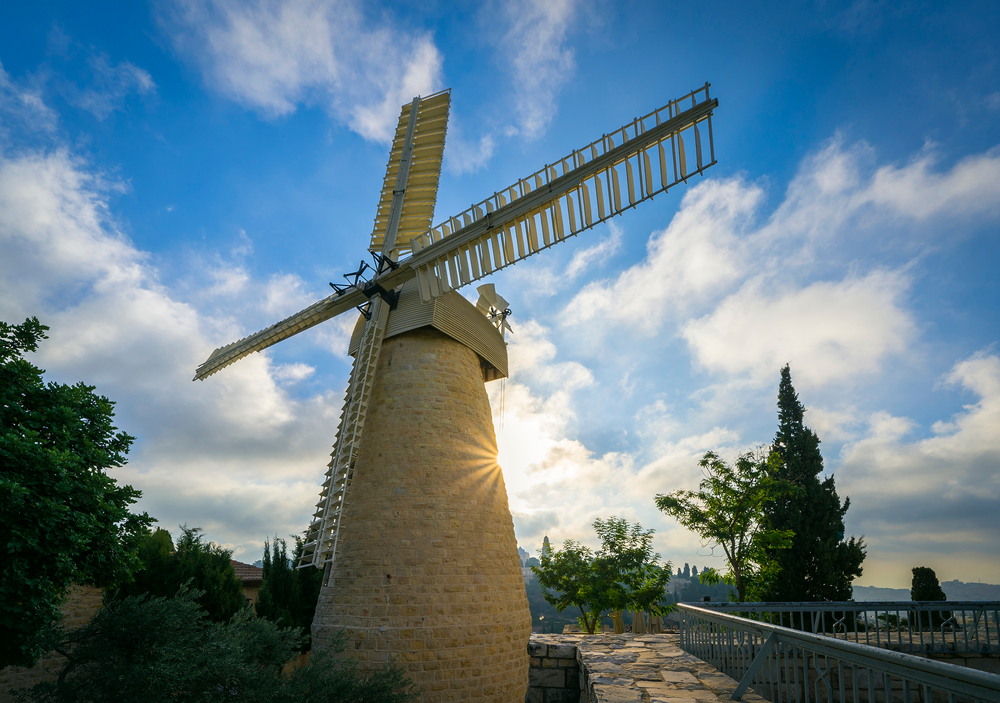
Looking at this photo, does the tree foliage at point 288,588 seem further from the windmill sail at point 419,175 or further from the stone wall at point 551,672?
the windmill sail at point 419,175

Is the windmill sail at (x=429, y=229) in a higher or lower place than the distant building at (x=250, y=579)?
higher

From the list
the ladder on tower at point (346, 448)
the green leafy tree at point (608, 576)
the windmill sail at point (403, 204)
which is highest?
the windmill sail at point (403, 204)

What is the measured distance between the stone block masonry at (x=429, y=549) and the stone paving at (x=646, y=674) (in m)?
1.56

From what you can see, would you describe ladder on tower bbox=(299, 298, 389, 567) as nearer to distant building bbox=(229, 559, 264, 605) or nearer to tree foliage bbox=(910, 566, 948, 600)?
distant building bbox=(229, 559, 264, 605)

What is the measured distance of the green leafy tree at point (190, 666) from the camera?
6930 millimetres

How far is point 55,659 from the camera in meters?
9.58

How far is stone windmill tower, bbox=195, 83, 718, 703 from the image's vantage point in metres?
8.85

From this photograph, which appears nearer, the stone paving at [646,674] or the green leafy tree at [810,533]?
the stone paving at [646,674]

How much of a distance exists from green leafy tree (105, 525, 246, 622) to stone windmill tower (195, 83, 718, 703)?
2.52 metres

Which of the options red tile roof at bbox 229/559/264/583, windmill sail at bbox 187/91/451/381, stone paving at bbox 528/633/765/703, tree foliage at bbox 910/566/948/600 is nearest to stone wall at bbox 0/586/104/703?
windmill sail at bbox 187/91/451/381

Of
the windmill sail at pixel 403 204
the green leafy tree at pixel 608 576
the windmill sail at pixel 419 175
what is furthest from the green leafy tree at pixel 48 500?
the green leafy tree at pixel 608 576

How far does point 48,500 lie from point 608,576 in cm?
1985

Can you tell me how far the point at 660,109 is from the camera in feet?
30.3

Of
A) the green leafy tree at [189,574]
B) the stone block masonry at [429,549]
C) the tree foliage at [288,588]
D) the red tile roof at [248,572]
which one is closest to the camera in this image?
the stone block masonry at [429,549]
